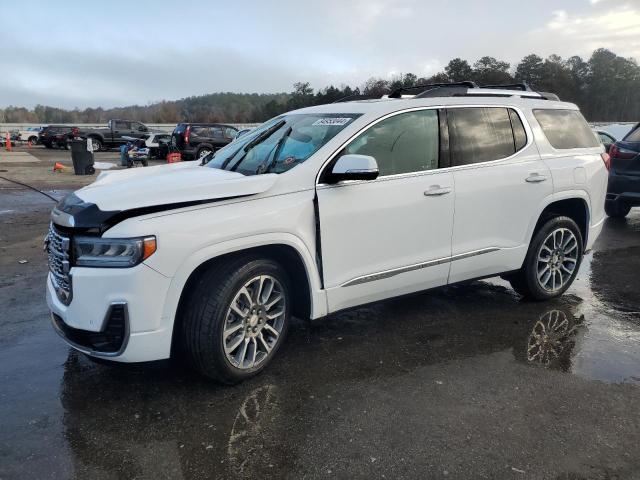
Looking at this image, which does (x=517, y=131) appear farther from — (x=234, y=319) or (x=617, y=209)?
(x=617, y=209)

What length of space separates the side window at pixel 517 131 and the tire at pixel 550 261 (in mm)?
783

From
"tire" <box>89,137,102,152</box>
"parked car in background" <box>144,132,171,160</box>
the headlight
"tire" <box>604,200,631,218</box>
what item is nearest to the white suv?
the headlight

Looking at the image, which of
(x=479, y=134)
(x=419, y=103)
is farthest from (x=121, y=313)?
(x=479, y=134)

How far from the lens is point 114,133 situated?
32094mm

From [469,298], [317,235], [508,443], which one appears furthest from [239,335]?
[469,298]

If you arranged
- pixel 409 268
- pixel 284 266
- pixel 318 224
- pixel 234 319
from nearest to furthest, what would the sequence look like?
pixel 234 319
pixel 318 224
pixel 284 266
pixel 409 268

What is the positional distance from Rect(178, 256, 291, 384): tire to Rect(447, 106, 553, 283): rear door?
5.16 ft

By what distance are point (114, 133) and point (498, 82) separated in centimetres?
2813

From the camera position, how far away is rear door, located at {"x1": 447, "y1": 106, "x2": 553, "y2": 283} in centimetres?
427

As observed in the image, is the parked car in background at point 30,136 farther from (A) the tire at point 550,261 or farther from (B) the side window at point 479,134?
(A) the tire at point 550,261

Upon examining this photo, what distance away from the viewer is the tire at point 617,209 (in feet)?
31.2

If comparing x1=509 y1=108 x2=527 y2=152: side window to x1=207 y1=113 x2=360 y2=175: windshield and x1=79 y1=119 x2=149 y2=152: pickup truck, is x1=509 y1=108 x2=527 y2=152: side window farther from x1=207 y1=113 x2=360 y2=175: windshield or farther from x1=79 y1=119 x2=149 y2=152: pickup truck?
x1=79 y1=119 x2=149 y2=152: pickup truck

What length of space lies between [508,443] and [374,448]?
2.38ft

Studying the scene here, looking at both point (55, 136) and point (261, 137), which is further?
point (55, 136)
